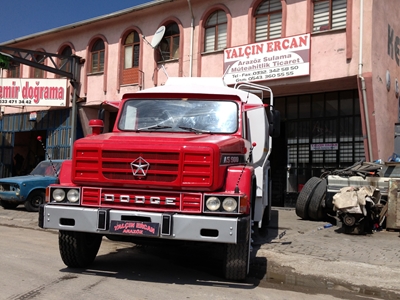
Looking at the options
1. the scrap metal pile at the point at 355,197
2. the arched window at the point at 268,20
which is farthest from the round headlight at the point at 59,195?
the arched window at the point at 268,20

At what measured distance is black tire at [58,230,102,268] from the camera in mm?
5844

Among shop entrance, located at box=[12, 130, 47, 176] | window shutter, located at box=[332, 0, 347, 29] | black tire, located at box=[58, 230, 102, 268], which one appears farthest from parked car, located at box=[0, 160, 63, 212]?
shop entrance, located at box=[12, 130, 47, 176]

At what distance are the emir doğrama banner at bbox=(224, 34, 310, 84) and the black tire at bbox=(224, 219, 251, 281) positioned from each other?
8.76 meters

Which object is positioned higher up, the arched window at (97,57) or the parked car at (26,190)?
the arched window at (97,57)

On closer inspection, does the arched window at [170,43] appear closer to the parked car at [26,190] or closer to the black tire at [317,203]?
the parked car at [26,190]

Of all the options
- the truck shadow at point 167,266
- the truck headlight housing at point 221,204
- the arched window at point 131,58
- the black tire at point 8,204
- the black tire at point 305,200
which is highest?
the arched window at point 131,58

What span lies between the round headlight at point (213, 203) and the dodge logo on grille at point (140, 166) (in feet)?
2.64

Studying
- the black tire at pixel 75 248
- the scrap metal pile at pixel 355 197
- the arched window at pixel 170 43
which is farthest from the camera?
the arched window at pixel 170 43

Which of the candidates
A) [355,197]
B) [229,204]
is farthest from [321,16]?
[229,204]

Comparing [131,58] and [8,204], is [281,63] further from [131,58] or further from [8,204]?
[8,204]

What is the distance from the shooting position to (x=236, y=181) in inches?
213

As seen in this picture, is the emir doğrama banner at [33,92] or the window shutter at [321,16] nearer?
the window shutter at [321,16]

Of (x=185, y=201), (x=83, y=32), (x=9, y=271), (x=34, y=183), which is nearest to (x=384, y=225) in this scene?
(x=185, y=201)

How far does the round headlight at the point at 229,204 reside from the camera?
16.7 ft
